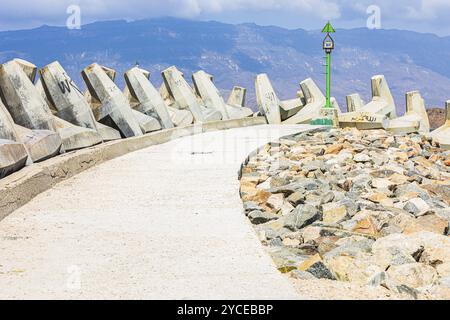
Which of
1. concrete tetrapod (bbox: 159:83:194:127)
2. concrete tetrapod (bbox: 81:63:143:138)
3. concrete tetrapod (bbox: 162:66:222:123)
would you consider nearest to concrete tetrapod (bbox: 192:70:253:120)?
concrete tetrapod (bbox: 162:66:222:123)

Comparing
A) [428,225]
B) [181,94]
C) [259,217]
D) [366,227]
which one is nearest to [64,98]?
[259,217]

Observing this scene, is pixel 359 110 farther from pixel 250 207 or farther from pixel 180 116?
pixel 250 207

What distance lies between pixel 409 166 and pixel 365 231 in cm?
420

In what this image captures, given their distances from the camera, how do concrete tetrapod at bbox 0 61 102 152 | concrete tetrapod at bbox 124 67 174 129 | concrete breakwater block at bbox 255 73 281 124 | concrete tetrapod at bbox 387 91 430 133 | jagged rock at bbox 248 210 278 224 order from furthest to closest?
concrete breakwater block at bbox 255 73 281 124
concrete tetrapod at bbox 387 91 430 133
concrete tetrapod at bbox 124 67 174 129
concrete tetrapod at bbox 0 61 102 152
jagged rock at bbox 248 210 278 224

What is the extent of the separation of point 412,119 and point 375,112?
890 mm

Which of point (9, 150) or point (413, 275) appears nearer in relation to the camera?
point (413, 275)

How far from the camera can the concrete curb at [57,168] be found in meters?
5.10

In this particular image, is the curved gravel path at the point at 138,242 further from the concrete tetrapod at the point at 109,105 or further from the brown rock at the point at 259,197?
the concrete tetrapod at the point at 109,105

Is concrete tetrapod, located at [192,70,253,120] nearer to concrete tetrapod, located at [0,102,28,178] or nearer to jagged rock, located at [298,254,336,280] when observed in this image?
concrete tetrapod, located at [0,102,28,178]

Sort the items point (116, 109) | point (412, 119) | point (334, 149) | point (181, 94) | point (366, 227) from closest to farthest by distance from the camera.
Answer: point (366, 227) < point (334, 149) < point (116, 109) < point (181, 94) < point (412, 119)

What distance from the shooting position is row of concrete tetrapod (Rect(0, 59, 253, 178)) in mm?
6490

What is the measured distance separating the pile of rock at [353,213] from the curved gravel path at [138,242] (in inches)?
11.6

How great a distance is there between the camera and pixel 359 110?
1564 centimetres

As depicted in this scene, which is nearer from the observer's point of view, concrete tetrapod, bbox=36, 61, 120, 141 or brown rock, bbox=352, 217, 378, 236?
→ brown rock, bbox=352, 217, 378, 236
